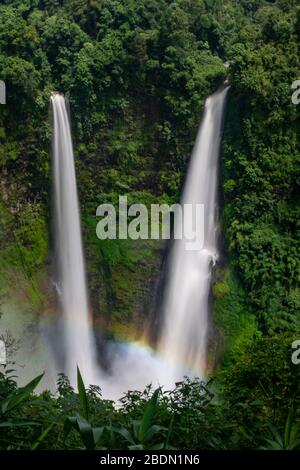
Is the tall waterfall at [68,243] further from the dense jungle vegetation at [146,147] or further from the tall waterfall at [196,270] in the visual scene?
the tall waterfall at [196,270]

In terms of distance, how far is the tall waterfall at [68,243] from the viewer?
1402cm

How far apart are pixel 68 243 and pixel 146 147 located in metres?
3.16

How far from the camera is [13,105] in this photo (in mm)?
13523

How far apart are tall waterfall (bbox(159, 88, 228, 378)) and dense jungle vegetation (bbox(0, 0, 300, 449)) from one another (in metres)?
0.34

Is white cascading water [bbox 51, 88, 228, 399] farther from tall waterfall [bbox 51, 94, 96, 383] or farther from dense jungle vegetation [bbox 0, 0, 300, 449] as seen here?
dense jungle vegetation [bbox 0, 0, 300, 449]

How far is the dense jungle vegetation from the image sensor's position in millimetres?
13086

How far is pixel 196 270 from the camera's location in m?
14.1

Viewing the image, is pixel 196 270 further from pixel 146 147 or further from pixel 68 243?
pixel 146 147

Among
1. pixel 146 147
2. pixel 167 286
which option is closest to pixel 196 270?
pixel 167 286

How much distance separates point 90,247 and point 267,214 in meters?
4.40

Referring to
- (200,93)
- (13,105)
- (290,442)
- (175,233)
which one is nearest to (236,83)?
(200,93)

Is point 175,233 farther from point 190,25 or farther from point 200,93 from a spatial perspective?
point 190,25

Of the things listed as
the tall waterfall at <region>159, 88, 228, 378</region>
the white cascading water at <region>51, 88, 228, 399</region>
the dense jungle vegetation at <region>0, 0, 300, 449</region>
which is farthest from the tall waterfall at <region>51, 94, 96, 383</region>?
the tall waterfall at <region>159, 88, 228, 378</region>

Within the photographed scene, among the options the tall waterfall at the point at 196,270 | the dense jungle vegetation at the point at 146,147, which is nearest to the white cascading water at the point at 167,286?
the tall waterfall at the point at 196,270
